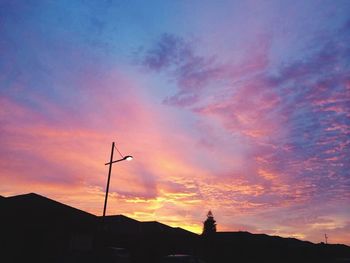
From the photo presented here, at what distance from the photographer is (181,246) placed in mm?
38000

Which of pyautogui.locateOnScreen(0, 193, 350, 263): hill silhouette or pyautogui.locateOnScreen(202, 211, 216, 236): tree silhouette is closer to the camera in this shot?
pyautogui.locateOnScreen(0, 193, 350, 263): hill silhouette


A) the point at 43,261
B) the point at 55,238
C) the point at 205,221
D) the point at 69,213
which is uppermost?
the point at 205,221

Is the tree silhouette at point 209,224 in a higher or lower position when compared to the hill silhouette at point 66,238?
higher

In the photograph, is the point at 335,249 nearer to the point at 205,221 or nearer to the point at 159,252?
the point at 159,252

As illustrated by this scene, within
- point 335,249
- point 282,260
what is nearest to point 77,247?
point 282,260

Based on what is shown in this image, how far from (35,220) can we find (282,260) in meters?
33.7

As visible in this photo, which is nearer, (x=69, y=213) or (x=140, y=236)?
(x=69, y=213)

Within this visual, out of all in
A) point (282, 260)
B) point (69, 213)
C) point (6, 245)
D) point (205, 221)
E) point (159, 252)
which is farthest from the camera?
point (205, 221)

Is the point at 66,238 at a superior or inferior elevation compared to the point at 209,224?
inferior

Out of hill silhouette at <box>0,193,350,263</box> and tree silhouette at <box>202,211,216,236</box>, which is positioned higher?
tree silhouette at <box>202,211,216,236</box>

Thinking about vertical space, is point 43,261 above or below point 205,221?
below

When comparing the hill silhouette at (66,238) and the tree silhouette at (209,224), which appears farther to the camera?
the tree silhouette at (209,224)

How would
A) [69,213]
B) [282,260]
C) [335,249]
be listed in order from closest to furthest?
[69,213], [282,260], [335,249]

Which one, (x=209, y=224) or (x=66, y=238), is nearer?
(x=66, y=238)
